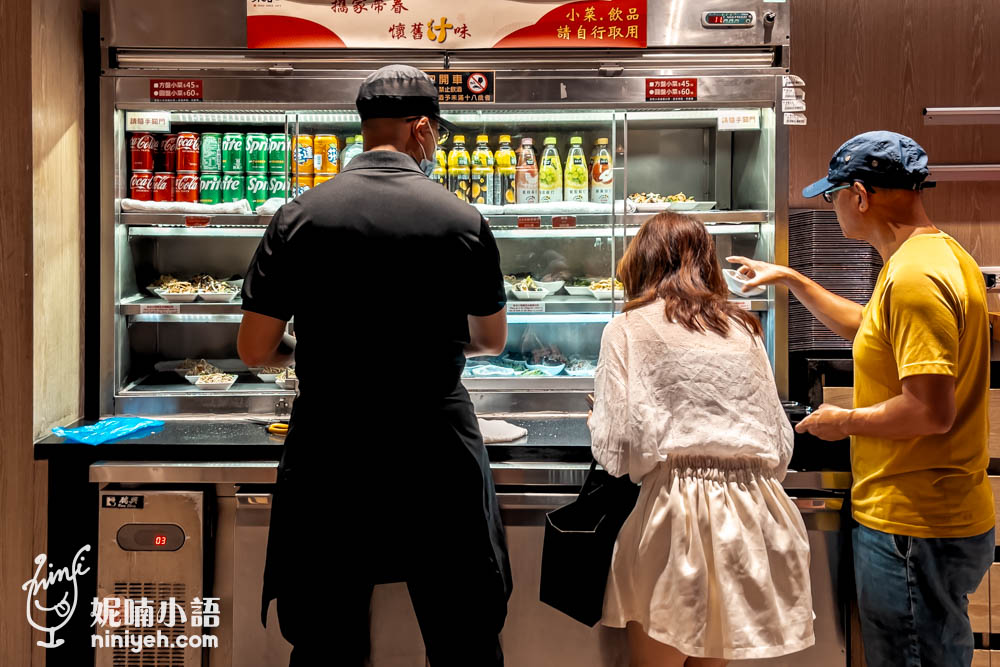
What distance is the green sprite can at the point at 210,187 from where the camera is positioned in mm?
3148

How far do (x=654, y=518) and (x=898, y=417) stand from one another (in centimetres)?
58

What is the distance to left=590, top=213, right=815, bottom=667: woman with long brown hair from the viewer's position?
6.26ft

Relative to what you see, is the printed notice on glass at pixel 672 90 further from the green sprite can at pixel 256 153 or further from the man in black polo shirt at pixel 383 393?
the green sprite can at pixel 256 153

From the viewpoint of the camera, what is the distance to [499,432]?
2592mm

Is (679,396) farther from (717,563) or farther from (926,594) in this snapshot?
(926,594)

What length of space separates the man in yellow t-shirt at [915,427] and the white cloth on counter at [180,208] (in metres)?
1.97

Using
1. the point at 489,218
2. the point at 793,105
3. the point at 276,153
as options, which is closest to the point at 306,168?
the point at 276,153

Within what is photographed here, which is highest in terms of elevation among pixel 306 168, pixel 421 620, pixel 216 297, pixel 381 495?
pixel 306 168

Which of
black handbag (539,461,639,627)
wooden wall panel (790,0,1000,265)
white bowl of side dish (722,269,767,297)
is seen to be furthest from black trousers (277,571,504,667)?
wooden wall panel (790,0,1000,265)

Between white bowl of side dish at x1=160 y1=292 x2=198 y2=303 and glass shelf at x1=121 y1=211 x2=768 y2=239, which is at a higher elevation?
glass shelf at x1=121 y1=211 x2=768 y2=239

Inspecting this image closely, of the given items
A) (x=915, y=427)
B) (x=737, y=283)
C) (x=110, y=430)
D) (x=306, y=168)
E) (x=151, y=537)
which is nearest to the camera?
(x=915, y=427)

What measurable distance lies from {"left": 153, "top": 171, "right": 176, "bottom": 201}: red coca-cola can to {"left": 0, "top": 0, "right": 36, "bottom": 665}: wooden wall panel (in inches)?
21.0

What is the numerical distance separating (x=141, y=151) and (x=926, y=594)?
9.19 feet

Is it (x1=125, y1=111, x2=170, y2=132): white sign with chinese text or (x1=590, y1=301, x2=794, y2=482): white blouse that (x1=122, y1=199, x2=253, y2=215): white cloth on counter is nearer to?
(x1=125, y1=111, x2=170, y2=132): white sign with chinese text
